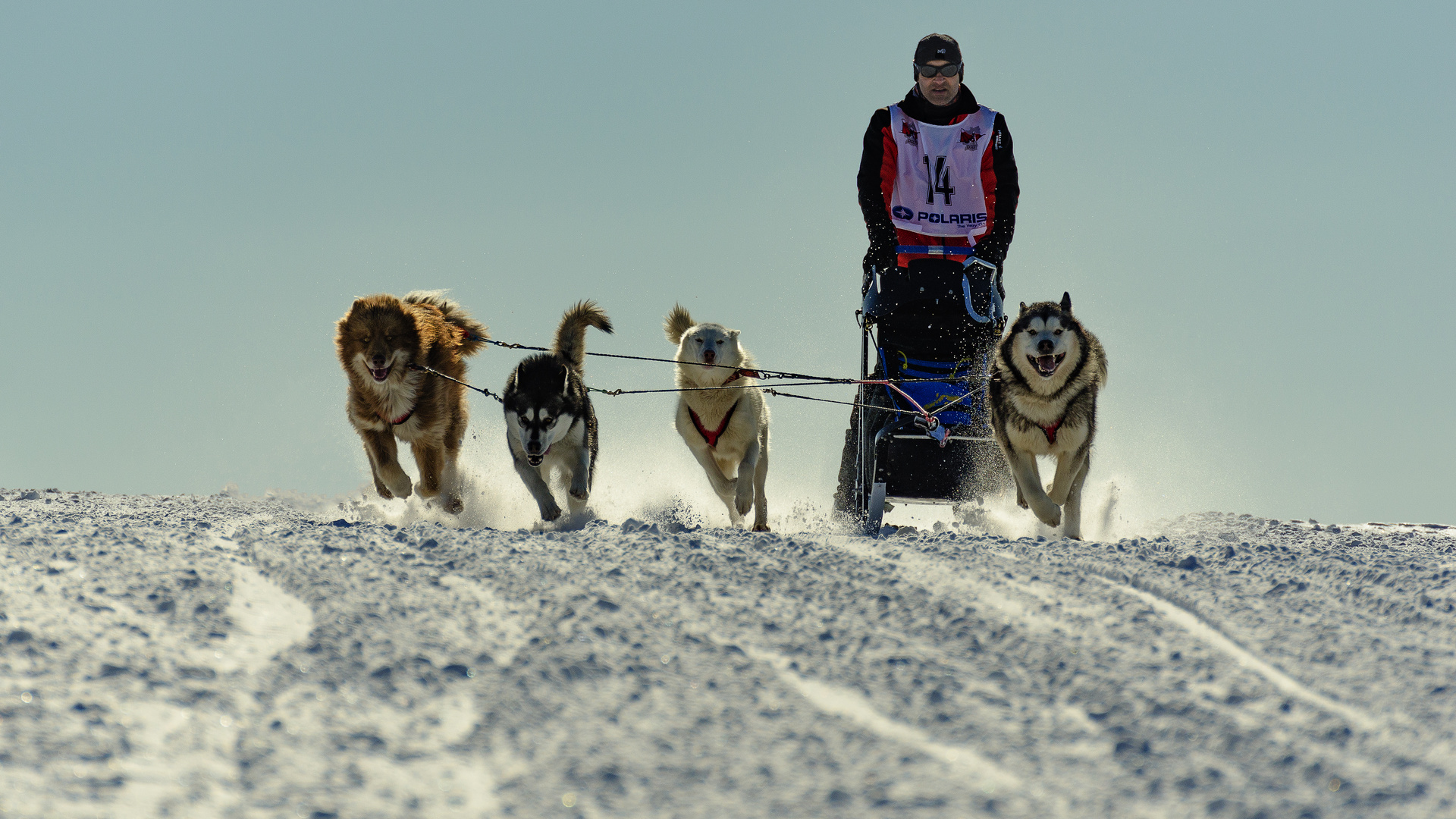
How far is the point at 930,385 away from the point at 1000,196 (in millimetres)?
1089

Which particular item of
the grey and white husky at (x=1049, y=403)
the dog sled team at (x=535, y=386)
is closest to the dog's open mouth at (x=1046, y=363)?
the grey and white husky at (x=1049, y=403)

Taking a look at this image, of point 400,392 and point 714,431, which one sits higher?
point 400,392

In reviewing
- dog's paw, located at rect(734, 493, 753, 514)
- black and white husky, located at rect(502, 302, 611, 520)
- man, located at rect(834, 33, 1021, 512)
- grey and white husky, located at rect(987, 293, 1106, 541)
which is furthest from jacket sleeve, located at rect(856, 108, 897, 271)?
black and white husky, located at rect(502, 302, 611, 520)

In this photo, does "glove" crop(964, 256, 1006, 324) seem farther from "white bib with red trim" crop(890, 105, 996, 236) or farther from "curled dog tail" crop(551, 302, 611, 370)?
"curled dog tail" crop(551, 302, 611, 370)

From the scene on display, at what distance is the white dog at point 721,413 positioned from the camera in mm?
5887

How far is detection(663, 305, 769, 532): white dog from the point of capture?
5887mm

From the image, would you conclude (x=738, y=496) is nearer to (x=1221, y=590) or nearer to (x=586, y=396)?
(x=586, y=396)

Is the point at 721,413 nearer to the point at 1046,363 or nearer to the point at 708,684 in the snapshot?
the point at 1046,363

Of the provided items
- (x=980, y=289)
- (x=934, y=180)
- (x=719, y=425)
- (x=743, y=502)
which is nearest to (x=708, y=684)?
(x=743, y=502)

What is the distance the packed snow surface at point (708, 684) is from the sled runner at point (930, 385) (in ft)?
6.24

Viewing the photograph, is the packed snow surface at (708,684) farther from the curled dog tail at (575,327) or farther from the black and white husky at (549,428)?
the curled dog tail at (575,327)

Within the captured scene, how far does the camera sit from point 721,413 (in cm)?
591

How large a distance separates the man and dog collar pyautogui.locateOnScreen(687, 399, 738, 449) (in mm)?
650

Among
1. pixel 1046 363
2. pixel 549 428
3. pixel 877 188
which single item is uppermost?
pixel 877 188
